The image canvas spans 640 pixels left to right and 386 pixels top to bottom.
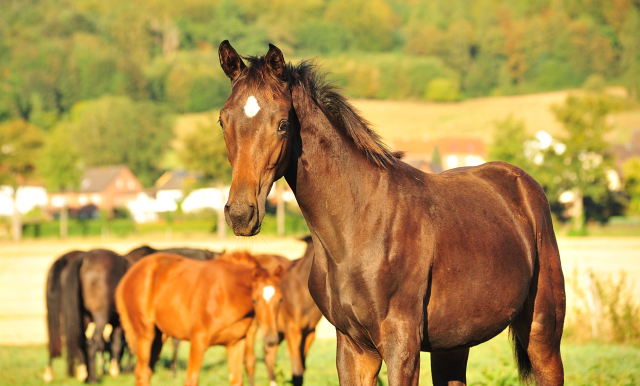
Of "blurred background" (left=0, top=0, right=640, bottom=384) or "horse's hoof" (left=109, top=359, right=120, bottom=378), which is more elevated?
"blurred background" (left=0, top=0, right=640, bottom=384)

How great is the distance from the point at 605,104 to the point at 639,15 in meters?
121

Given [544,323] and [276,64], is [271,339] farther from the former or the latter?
[276,64]

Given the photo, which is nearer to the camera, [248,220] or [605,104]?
[248,220]

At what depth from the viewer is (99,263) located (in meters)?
9.74

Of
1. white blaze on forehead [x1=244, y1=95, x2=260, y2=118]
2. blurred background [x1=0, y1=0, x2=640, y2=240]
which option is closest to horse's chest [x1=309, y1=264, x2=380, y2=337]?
white blaze on forehead [x1=244, y1=95, x2=260, y2=118]

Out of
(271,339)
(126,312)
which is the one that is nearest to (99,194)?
(126,312)

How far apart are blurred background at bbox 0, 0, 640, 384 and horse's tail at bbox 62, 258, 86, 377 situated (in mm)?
2477

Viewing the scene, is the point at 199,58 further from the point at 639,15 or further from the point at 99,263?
the point at 99,263

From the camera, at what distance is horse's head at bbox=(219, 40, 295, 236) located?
2863mm

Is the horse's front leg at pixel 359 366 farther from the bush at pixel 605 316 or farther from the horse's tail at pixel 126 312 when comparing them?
the bush at pixel 605 316

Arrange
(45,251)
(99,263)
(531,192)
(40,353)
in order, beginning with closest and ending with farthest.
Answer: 1. (531,192)
2. (99,263)
3. (40,353)
4. (45,251)

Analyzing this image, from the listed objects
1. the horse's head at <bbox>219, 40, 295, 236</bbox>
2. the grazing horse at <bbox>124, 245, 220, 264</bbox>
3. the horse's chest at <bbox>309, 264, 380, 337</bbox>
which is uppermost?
the horse's head at <bbox>219, 40, 295, 236</bbox>

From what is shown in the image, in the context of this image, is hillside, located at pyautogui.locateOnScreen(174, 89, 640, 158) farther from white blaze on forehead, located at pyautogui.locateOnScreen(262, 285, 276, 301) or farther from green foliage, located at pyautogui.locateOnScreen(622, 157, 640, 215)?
white blaze on forehead, located at pyautogui.locateOnScreen(262, 285, 276, 301)

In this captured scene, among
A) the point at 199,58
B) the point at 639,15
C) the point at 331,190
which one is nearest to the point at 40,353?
the point at 331,190
